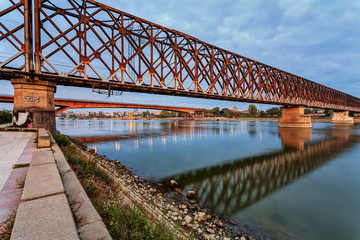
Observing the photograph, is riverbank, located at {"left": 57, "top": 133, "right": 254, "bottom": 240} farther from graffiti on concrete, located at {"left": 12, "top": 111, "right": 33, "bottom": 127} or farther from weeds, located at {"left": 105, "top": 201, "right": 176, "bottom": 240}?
graffiti on concrete, located at {"left": 12, "top": 111, "right": 33, "bottom": 127}

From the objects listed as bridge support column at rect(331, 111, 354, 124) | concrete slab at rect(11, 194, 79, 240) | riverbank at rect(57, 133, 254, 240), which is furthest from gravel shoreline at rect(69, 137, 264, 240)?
bridge support column at rect(331, 111, 354, 124)

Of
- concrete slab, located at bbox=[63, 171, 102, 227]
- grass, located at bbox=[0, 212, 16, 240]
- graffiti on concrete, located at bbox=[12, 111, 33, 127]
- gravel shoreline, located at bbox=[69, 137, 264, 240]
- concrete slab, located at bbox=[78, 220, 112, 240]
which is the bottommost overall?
gravel shoreline, located at bbox=[69, 137, 264, 240]

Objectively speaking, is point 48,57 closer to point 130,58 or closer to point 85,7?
point 85,7

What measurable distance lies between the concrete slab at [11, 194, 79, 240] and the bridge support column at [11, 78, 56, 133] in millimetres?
18197

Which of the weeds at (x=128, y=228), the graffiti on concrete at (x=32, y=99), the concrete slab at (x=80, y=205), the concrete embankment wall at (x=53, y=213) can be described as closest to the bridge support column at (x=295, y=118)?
the weeds at (x=128, y=228)

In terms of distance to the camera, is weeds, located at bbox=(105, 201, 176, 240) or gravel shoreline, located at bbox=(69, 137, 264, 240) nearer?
weeds, located at bbox=(105, 201, 176, 240)

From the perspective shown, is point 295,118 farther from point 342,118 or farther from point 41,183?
point 41,183

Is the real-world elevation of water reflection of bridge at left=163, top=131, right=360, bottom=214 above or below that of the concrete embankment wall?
below

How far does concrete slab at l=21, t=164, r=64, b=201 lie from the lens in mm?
2959

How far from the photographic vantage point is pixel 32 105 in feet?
53.6

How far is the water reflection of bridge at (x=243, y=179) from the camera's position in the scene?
948 cm

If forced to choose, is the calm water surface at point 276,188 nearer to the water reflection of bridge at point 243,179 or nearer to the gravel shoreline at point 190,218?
the water reflection of bridge at point 243,179

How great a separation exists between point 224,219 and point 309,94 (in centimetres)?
8957

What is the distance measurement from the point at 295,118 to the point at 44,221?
256 feet
